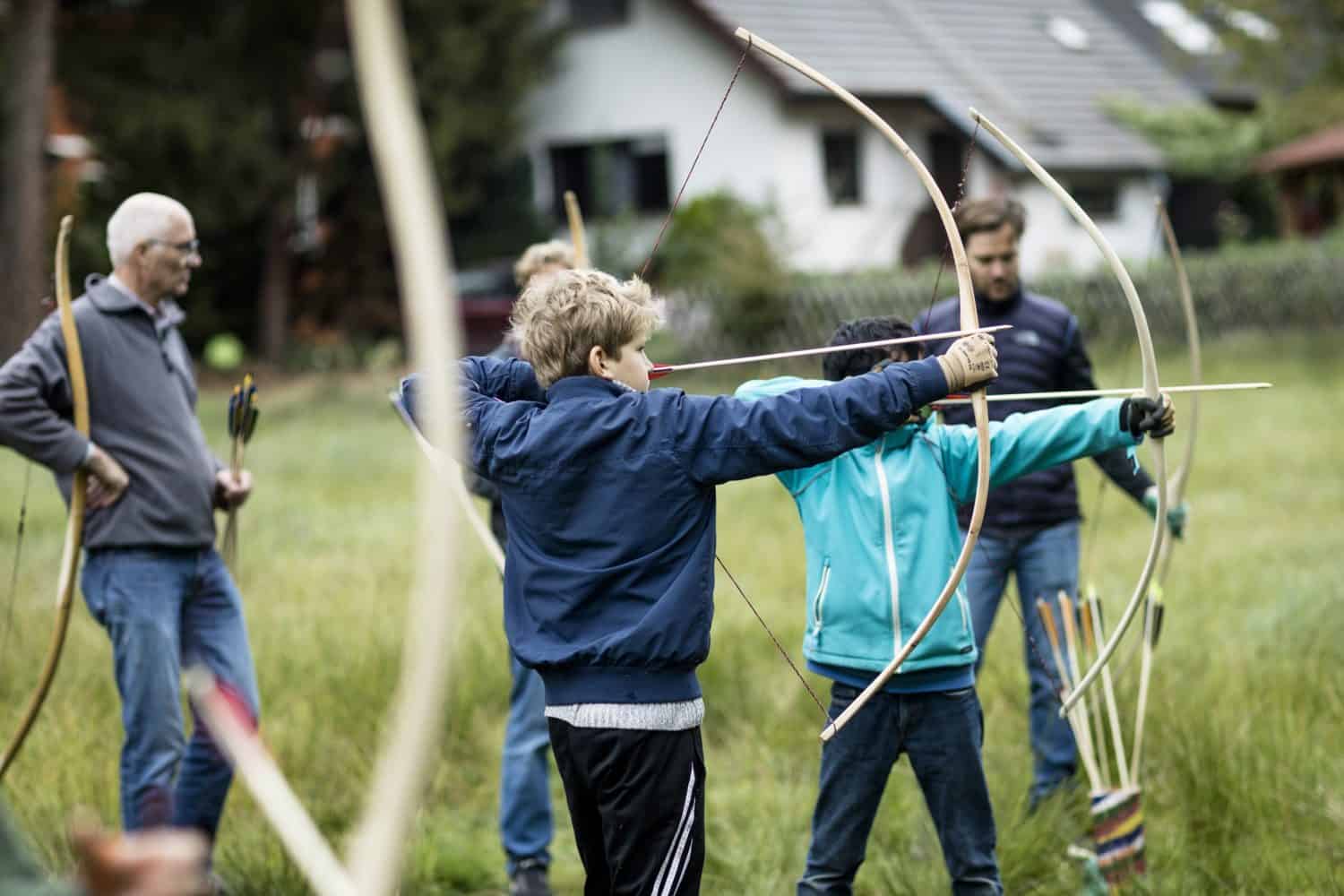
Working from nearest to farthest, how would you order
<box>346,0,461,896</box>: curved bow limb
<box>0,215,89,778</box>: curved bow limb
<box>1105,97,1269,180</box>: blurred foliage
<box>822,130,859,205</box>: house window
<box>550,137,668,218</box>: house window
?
<box>346,0,461,896</box>: curved bow limb, <box>0,215,89,778</box>: curved bow limb, <box>822,130,859,205</box>: house window, <box>550,137,668,218</box>: house window, <box>1105,97,1269,180</box>: blurred foliage

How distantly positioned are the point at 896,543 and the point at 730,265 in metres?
14.2

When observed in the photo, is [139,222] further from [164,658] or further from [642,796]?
[642,796]

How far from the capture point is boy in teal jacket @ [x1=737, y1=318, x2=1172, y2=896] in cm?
322

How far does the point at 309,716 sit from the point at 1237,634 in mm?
3756

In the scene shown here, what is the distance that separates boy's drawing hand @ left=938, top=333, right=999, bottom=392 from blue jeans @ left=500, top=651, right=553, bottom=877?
72.7 inches

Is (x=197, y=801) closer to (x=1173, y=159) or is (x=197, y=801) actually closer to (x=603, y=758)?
(x=603, y=758)

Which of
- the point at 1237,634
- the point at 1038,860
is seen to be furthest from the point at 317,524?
the point at 1038,860

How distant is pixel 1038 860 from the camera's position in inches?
164

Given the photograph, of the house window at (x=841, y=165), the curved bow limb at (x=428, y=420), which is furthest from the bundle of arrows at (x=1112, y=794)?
the house window at (x=841, y=165)

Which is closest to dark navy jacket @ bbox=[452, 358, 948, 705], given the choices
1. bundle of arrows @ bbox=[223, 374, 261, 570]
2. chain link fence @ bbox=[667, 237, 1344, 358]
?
bundle of arrows @ bbox=[223, 374, 261, 570]

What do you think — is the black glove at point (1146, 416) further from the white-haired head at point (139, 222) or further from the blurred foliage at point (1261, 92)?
the blurred foliage at point (1261, 92)

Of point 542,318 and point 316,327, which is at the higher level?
point 542,318

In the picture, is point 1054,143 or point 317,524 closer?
point 317,524

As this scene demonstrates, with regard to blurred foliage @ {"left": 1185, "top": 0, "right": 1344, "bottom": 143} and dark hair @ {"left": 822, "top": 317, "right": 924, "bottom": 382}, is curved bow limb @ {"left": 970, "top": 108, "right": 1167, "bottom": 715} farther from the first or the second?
blurred foliage @ {"left": 1185, "top": 0, "right": 1344, "bottom": 143}
